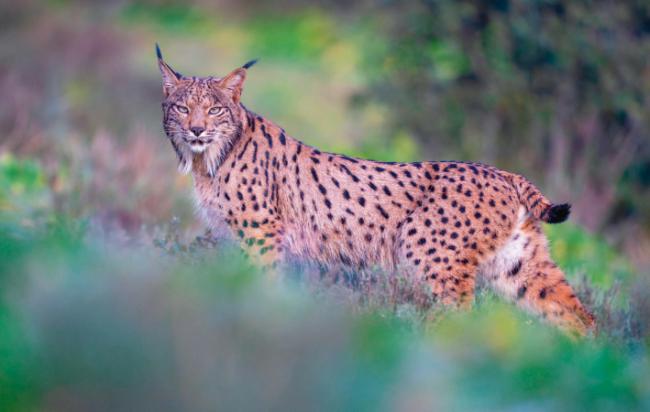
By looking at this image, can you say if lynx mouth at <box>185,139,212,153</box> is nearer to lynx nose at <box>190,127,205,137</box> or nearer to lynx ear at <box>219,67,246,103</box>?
lynx nose at <box>190,127,205,137</box>

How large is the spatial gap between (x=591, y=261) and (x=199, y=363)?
7.11 metres

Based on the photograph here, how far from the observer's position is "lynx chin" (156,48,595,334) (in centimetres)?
744

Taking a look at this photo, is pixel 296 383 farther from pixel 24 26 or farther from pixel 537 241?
pixel 24 26

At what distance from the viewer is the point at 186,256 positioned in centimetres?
738

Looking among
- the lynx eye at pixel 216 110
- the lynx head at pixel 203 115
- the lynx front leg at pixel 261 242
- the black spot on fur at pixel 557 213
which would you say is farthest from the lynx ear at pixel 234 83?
the black spot on fur at pixel 557 213

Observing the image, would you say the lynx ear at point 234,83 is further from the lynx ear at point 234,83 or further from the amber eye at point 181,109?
the amber eye at point 181,109

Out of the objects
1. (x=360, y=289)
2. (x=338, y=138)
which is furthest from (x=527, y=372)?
(x=338, y=138)

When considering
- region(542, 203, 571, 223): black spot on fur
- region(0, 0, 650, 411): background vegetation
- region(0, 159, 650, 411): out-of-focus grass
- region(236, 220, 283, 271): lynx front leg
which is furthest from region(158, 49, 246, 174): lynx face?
region(542, 203, 571, 223): black spot on fur

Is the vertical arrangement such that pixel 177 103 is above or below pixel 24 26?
below

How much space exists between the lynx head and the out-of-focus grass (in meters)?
1.48

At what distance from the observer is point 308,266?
7715 mm

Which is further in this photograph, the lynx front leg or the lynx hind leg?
the lynx hind leg

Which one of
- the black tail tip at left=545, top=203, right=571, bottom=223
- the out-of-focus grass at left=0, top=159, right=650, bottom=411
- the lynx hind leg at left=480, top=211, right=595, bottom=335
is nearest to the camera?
the out-of-focus grass at left=0, top=159, right=650, bottom=411

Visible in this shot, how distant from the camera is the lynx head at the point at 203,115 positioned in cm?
745
